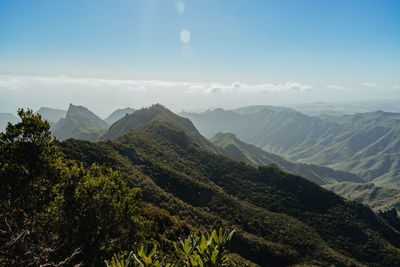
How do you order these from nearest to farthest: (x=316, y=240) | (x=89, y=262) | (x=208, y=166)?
(x=89, y=262) → (x=316, y=240) → (x=208, y=166)

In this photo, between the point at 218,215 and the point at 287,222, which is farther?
the point at 287,222

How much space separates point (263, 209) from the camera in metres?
119

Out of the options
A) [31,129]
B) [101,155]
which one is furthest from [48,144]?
[101,155]

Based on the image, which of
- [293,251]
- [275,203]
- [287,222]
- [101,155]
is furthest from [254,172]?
[101,155]

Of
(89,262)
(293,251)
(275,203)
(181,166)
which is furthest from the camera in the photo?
(181,166)

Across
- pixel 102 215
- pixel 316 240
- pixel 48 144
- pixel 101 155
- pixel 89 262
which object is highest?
pixel 48 144

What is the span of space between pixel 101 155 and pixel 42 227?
310 feet

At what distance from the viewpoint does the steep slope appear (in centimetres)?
8844

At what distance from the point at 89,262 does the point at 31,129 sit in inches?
467

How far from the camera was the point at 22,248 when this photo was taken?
43.0 ft

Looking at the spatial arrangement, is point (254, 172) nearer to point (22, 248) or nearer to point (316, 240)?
point (316, 240)

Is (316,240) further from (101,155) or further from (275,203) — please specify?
(101,155)

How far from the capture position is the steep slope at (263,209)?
88.4 meters

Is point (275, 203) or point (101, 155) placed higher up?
point (101, 155)
